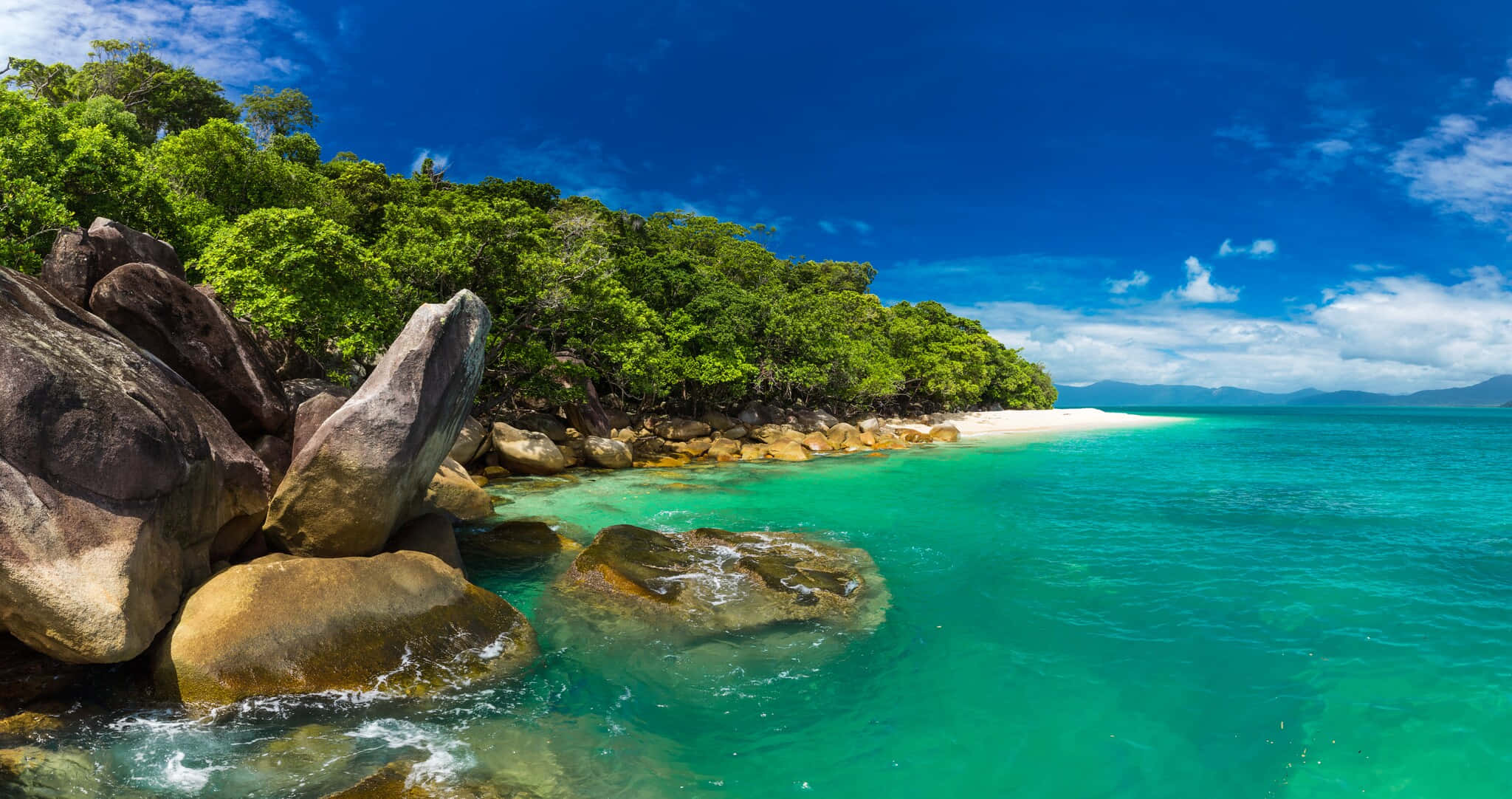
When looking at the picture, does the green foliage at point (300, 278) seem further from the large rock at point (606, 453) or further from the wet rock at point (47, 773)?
the wet rock at point (47, 773)

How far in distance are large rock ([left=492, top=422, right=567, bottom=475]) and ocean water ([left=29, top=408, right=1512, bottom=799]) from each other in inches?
341

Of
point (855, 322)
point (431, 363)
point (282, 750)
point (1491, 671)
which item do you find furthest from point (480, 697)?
point (855, 322)

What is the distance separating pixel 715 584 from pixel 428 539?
178 inches

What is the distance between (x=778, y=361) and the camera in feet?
137

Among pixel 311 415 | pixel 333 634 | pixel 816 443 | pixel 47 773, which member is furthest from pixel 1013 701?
pixel 816 443

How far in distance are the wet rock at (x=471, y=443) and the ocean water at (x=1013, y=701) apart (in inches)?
297

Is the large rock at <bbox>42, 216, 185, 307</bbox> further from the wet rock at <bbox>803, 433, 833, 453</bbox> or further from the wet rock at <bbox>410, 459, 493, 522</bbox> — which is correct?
the wet rock at <bbox>803, 433, 833, 453</bbox>

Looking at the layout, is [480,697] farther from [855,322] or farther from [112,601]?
[855,322]

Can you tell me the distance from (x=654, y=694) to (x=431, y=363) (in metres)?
5.66

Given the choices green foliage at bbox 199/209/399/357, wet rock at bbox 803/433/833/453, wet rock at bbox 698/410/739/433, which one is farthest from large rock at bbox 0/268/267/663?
wet rock at bbox 803/433/833/453

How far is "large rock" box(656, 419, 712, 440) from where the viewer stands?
33500 mm

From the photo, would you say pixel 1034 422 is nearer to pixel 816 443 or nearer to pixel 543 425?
pixel 816 443

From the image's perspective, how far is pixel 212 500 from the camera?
7.96m

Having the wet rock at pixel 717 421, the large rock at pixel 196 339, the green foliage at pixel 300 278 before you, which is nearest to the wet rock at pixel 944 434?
the wet rock at pixel 717 421
